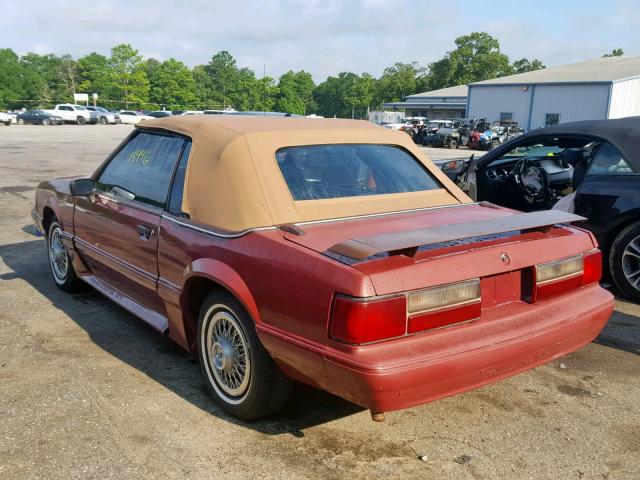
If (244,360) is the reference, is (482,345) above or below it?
above

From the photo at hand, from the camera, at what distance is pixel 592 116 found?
1539 inches

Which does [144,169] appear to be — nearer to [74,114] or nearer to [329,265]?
[329,265]

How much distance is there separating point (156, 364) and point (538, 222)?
247 cm

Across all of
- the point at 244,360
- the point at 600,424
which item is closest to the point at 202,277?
the point at 244,360

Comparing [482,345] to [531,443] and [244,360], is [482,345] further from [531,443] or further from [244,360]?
[244,360]

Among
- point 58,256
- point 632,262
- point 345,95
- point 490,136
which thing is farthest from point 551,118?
point 345,95

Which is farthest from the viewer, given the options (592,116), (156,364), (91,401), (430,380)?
(592,116)

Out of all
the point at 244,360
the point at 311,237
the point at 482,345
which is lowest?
the point at 244,360

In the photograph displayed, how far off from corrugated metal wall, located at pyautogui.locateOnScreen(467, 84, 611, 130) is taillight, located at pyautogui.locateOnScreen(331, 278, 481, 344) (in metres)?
39.0

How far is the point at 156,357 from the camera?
396 cm

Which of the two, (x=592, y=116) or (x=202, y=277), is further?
(x=592, y=116)

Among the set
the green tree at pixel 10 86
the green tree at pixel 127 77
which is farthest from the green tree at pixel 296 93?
the green tree at pixel 10 86

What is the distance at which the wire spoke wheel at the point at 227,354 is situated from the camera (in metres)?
3.06

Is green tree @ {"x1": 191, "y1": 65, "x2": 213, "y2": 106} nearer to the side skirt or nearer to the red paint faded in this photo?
the side skirt
